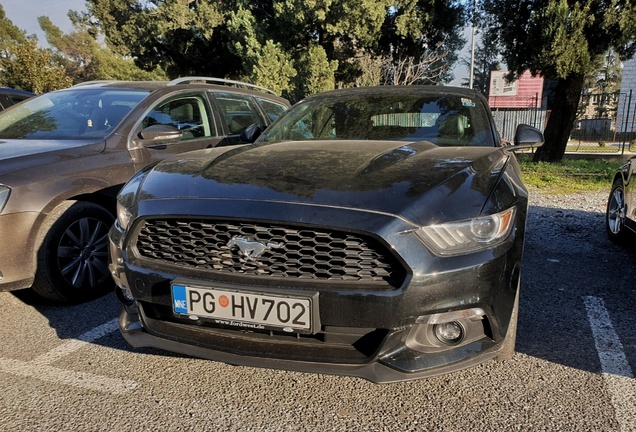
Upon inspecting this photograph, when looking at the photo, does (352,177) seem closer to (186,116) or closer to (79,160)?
(79,160)

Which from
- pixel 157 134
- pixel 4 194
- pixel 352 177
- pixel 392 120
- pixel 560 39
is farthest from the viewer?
pixel 560 39

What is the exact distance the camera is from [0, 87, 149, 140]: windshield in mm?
3791

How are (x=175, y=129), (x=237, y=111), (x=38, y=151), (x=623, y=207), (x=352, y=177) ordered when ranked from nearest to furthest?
(x=352, y=177) → (x=38, y=151) → (x=175, y=129) → (x=623, y=207) → (x=237, y=111)

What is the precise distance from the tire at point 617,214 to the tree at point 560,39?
5832 millimetres

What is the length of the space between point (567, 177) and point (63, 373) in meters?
8.16

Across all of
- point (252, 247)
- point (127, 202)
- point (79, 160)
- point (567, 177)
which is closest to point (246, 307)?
point (252, 247)

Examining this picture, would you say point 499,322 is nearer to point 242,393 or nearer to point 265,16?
point 242,393

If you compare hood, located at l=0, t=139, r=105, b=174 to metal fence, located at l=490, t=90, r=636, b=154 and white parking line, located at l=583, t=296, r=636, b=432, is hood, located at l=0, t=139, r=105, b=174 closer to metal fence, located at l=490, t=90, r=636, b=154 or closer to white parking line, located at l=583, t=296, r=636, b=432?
white parking line, located at l=583, t=296, r=636, b=432

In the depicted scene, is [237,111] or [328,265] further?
[237,111]

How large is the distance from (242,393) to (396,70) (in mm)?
17217

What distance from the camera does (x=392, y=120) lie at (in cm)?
339

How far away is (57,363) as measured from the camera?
2.57 m

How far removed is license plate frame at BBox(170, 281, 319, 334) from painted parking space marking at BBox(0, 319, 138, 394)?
66 cm

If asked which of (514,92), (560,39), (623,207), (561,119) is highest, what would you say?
(560,39)
